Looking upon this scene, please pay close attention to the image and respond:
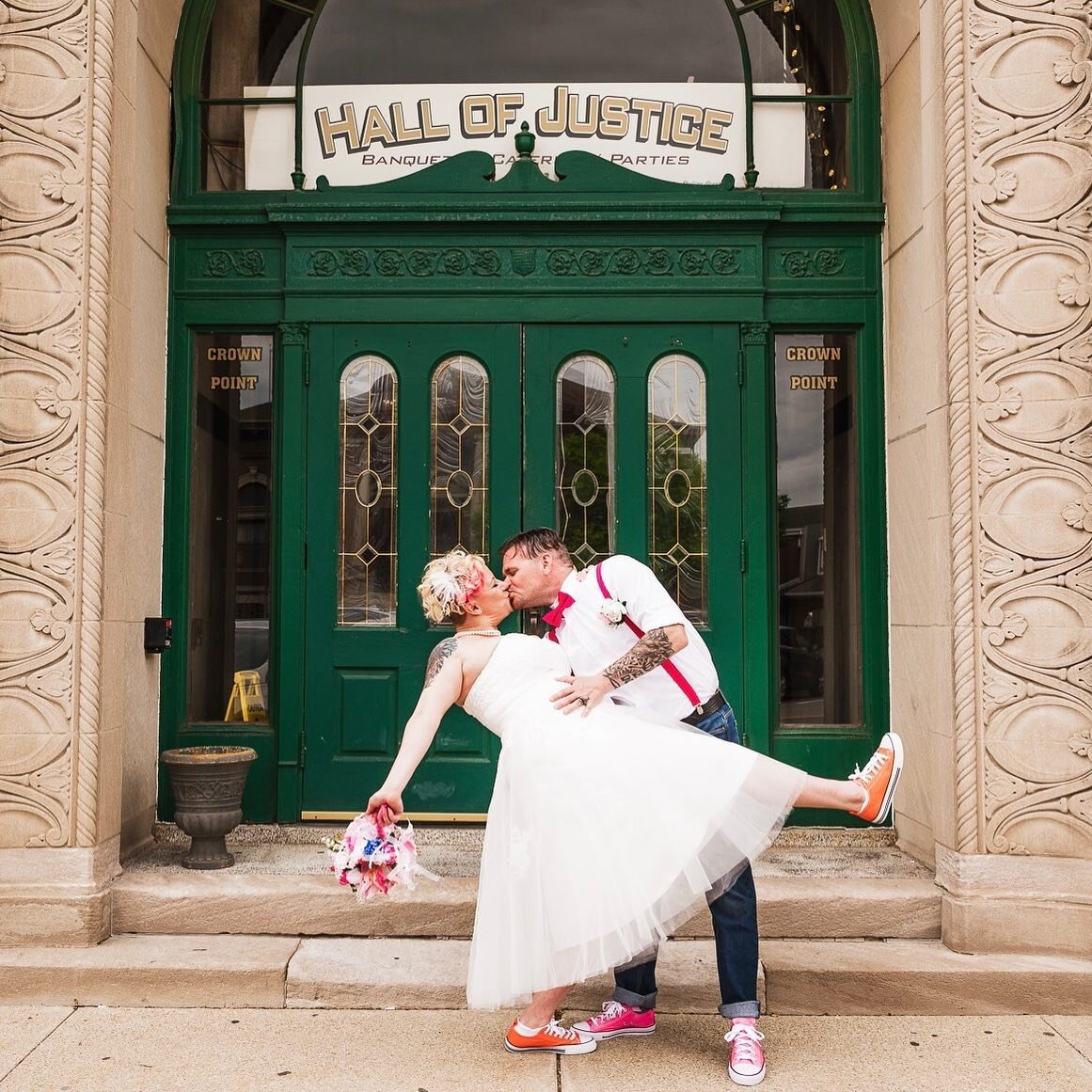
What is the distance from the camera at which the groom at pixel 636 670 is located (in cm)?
397

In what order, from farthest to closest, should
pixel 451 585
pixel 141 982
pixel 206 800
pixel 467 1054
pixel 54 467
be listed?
pixel 206 800, pixel 54 467, pixel 141 982, pixel 467 1054, pixel 451 585

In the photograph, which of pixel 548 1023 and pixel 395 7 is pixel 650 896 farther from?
pixel 395 7

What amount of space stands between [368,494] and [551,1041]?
321cm

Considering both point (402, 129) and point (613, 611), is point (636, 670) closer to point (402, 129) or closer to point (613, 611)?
point (613, 611)

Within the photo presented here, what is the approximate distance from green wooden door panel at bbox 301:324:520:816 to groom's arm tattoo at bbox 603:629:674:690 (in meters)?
2.12

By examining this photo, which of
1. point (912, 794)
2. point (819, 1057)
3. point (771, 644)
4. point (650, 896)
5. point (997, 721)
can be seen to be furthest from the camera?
point (771, 644)

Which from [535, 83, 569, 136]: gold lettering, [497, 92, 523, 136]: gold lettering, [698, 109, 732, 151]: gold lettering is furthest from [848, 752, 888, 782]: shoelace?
[497, 92, 523, 136]: gold lettering

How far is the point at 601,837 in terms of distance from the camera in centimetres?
381

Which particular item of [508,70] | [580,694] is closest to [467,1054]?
[580,694]

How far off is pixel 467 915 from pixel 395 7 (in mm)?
5306

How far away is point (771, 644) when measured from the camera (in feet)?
20.1

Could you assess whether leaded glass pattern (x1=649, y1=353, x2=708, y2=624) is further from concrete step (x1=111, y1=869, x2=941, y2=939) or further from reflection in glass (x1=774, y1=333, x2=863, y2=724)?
concrete step (x1=111, y1=869, x2=941, y2=939)

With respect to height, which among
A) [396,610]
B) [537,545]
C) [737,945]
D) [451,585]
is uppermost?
[537,545]

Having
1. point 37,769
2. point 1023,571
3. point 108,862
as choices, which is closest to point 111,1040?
point 108,862
